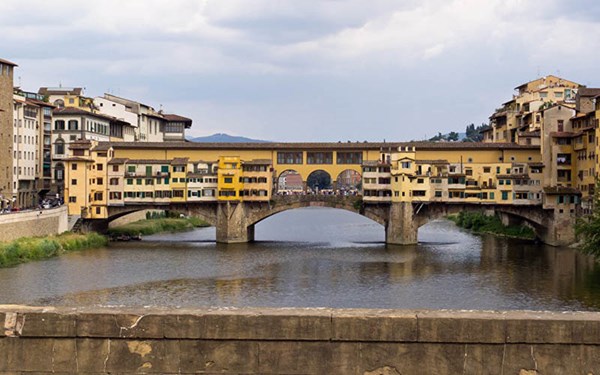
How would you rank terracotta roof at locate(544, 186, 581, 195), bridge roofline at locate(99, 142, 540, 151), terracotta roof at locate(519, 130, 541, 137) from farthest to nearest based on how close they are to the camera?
terracotta roof at locate(519, 130, 541, 137)
bridge roofline at locate(99, 142, 540, 151)
terracotta roof at locate(544, 186, 581, 195)

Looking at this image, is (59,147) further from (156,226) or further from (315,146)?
(315,146)

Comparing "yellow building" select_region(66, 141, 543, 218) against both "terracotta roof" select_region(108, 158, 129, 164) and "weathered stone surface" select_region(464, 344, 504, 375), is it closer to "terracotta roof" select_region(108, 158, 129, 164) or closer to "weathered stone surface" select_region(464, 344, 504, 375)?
"terracotta roof" select_region(108, 158, 129, 164)

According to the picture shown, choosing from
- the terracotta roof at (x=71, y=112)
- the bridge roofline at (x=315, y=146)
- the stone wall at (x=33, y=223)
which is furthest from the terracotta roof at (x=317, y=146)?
the terracotta roof at (x=71, y=112)

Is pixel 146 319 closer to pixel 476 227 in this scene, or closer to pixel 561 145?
pixel 561 145

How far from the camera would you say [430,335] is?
7746 millimetres

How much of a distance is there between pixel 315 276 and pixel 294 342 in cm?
3681

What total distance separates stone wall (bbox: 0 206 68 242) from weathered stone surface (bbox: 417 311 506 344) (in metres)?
45.4

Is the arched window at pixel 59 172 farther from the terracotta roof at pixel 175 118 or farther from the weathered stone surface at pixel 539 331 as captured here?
the weathered stone surface at pixel 539 331

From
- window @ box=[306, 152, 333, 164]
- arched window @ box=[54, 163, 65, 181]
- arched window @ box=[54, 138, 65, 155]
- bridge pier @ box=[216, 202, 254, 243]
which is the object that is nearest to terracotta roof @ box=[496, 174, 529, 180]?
window @ box=[306, 152, 333, 164]

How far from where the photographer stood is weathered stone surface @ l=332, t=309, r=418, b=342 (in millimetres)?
7754

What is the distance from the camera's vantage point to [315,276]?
44.4 meters

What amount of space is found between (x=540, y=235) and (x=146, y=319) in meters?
61.5

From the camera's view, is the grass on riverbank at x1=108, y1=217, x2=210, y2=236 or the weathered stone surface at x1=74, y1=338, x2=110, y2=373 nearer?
the weathered stone surface at x1=74, y1=338, x2=110, y2=373

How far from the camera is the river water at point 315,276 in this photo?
115 feet
